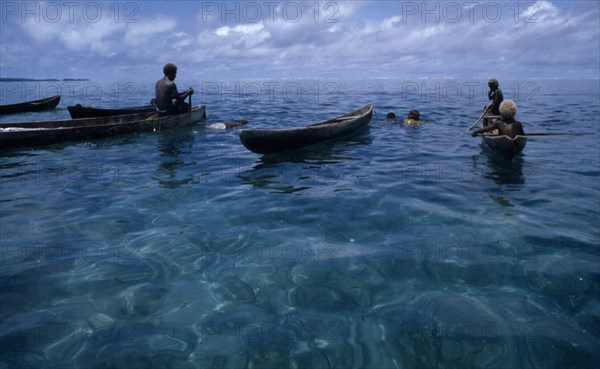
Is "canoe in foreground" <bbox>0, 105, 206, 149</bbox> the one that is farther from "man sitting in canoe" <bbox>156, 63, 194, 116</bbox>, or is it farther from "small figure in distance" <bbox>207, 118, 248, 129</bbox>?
"small figure in distance" <bbox>207, 118, 248, 129</bbox>

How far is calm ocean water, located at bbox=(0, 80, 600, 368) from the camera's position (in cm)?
416

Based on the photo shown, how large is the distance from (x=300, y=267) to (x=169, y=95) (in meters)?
13.5

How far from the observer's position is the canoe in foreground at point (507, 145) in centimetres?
1074

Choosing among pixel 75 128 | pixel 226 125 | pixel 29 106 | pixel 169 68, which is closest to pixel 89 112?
pixel 75 128

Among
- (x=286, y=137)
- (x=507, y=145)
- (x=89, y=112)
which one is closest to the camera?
(x=507, y=145)

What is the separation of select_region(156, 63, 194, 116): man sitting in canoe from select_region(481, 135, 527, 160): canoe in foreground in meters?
12.2

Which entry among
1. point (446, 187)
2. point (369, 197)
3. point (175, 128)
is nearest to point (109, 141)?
point (175, 128)

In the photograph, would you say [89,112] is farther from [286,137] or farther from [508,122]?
[508,122]

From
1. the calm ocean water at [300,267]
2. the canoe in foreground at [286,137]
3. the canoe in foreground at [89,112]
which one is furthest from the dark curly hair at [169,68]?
the canoe in foreground at [286,137]

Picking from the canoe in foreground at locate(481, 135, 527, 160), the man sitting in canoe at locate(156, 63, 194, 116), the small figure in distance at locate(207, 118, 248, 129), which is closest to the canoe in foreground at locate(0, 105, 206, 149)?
the man sitting in canoe at locate(156, 63, 194, 116)

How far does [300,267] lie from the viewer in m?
5.71

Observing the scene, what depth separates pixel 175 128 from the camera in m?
17.4

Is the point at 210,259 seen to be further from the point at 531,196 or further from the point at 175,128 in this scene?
the point at 175,128

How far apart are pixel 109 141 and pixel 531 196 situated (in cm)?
1433
